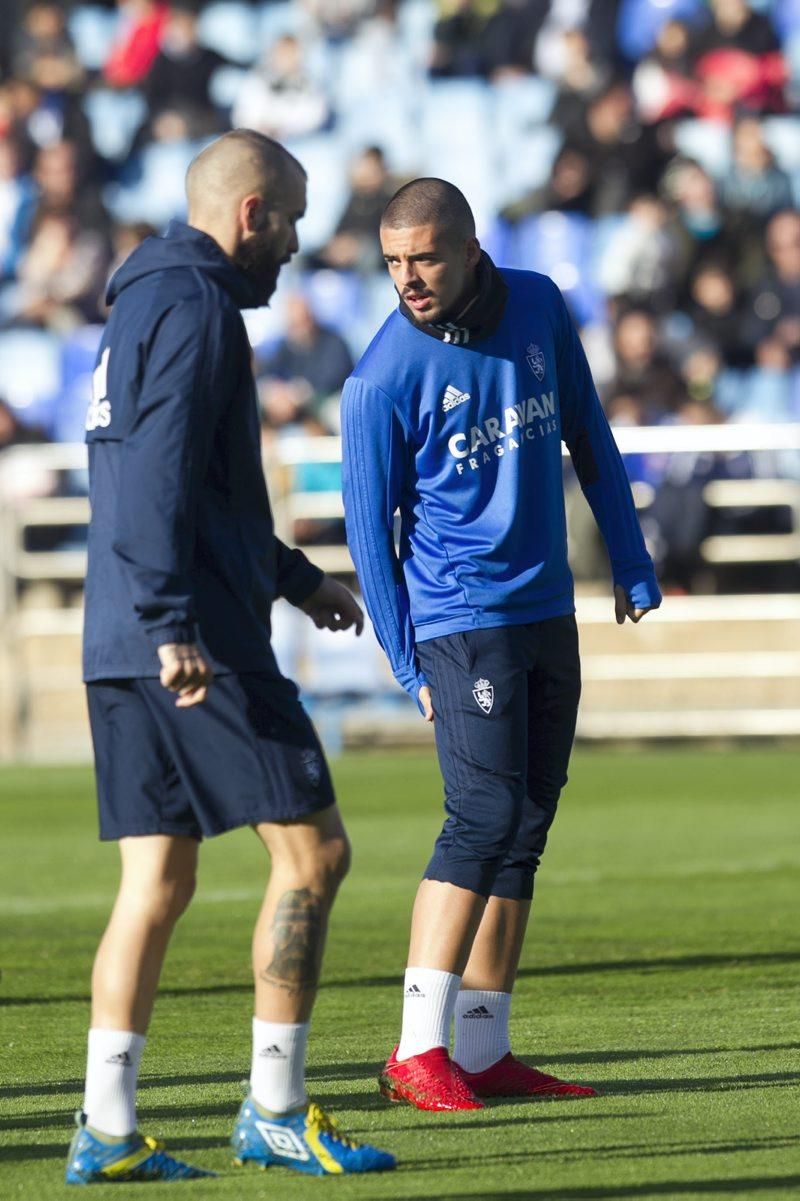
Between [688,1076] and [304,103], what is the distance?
55.8 feet

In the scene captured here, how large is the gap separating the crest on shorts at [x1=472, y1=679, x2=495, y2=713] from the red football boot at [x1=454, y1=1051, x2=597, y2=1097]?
0.86 m

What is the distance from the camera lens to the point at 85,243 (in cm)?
2109

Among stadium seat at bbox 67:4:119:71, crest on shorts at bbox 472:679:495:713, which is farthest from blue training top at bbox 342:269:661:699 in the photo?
stadium seat at bbox 67:4:119:71

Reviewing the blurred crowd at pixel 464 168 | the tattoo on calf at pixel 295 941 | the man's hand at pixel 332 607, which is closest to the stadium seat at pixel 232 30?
the blurred crowd at pixel 464 168

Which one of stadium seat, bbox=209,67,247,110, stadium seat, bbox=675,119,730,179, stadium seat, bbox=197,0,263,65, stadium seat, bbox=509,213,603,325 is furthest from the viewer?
stadium seat, bbox=197,0,263,65

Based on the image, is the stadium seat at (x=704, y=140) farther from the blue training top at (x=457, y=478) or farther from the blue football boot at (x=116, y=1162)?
the blue football boot at (x=116, y=1162)

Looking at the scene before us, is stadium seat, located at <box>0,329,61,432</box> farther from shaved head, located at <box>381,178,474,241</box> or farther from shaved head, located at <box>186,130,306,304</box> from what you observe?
shaved head, located at <box>186,130,306,304</box>

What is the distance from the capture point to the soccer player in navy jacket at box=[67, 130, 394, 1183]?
4395 mm

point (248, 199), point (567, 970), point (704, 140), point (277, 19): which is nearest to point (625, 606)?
point (248, 199)

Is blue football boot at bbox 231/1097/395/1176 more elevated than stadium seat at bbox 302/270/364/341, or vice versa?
stadium seat at bbox 302/270/364/341

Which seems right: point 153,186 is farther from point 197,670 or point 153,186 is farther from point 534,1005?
point 197,670

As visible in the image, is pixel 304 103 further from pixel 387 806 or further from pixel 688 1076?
pixel 688 1076

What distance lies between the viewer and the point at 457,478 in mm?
5500

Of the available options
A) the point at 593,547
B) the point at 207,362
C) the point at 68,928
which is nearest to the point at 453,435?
the point at 207,362
